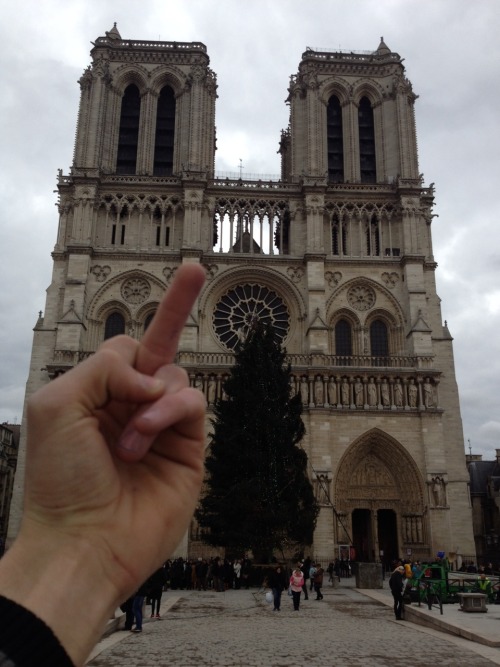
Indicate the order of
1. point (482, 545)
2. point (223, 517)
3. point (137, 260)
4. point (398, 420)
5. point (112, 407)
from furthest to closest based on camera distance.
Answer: point (482, 545) < point (137, 260) < point (398, 420) < point (223, 517) < point (112, 407)

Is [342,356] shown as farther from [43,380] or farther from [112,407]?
A: [112,407]

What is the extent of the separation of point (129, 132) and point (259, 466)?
71.7ft

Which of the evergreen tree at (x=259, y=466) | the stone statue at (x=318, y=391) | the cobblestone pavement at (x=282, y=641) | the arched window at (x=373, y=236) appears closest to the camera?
the cobblestone pavement at (x=282, y=641)

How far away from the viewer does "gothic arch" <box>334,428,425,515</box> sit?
27.8 meters

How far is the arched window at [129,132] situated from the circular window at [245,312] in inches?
366

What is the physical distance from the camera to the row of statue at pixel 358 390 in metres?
28.6

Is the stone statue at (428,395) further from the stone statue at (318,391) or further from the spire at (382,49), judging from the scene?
the spire at (382,49)

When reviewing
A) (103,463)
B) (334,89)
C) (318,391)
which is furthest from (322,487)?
(103,463)

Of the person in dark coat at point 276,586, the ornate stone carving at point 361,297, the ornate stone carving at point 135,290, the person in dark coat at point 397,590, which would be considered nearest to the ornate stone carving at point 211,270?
the ornate stone carving at point 135,290

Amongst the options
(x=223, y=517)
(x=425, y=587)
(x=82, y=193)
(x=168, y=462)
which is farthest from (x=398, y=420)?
(x=168, y=462)

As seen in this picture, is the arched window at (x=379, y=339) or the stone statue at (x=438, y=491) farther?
the arched window at (x=379, y=339)

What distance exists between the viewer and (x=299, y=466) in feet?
72.3

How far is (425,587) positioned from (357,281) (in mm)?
18497

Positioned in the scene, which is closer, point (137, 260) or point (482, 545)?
point (137, 260)
